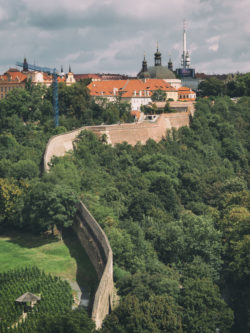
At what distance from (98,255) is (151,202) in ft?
47.0

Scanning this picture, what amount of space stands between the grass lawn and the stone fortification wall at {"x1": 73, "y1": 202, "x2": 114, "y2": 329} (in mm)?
697

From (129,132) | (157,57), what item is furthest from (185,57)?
(129,132)

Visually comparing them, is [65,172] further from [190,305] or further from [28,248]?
[190,305]

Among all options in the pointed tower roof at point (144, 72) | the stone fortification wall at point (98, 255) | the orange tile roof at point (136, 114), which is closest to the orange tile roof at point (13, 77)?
the orange tile roof at point (136, 114)

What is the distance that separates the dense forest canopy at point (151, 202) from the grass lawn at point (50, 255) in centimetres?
132

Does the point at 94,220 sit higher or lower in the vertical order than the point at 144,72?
lower

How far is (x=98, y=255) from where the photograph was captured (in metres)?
35.7

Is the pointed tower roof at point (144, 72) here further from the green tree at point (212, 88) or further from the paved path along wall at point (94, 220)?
the paved path along wall at point (94, 220)

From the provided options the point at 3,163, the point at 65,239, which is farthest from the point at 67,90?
the point at 65,239

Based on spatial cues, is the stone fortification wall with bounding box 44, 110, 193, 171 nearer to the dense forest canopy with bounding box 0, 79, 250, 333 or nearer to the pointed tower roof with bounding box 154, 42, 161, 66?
the dense forest canopy with bounding box 0, 79, 250, 333

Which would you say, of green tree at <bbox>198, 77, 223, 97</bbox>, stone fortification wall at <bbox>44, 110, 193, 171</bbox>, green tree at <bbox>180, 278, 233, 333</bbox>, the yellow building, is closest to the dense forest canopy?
green tree at <bbox>180, 278, 233, 333</bbox>

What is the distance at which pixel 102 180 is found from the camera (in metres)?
51.2

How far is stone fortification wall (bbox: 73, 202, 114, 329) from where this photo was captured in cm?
2825

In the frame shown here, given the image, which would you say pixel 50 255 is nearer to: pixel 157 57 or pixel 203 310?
pixel 203 310
